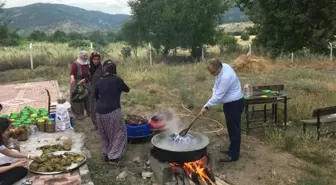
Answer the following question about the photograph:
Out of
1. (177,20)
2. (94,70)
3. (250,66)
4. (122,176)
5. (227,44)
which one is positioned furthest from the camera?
(227,44)

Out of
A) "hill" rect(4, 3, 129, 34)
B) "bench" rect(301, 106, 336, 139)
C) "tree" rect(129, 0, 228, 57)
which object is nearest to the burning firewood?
"bench" rect(301, 106, 336, 139)

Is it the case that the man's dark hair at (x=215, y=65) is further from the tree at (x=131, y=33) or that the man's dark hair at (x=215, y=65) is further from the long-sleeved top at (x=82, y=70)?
the tree at (x=131, y=33)

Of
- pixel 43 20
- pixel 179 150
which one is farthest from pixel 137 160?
pixel 43 20

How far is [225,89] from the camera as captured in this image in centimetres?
539

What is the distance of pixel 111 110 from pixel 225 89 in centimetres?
173

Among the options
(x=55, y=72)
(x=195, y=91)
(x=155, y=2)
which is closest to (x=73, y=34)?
(x=155, y=2)

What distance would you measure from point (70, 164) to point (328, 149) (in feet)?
14.0

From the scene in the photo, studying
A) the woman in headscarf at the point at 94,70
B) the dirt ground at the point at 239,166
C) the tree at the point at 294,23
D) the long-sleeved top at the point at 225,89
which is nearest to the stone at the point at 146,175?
the dirt ground at the point at 239,166

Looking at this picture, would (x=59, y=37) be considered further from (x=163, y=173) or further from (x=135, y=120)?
(x=163, y=173)

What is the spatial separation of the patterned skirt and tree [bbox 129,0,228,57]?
15.8 m

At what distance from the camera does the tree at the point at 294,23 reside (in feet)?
24.6

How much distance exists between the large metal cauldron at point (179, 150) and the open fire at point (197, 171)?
8 centimetres

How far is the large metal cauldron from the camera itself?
5020 millimetres

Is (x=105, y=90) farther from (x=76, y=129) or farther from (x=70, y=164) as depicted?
(x=76, y=129)
